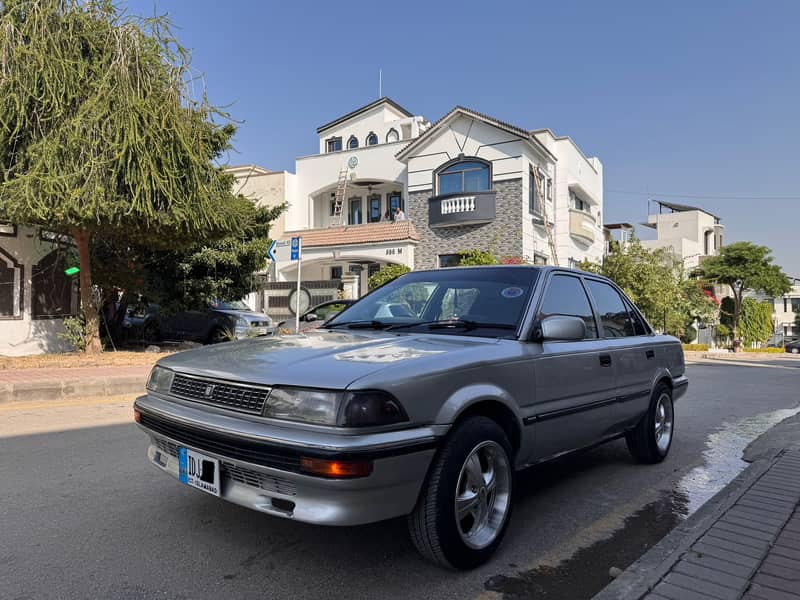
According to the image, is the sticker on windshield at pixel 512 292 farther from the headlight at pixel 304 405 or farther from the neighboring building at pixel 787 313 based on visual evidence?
the neighboring building at pixel 787 313

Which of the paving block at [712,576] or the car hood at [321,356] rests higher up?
the car hood at [321,356]

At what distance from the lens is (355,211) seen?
30547mm

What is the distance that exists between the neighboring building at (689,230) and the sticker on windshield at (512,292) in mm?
59898

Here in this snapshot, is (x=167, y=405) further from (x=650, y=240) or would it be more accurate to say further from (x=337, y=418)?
(x=650, y=240)

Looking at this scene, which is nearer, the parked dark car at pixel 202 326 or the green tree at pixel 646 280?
the parked dark car at pixel 202 326

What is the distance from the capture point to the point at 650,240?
61562 mm

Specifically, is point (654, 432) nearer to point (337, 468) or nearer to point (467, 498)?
point (467, 498)

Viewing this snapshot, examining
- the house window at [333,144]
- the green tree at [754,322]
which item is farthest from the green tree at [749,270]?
the house window at [333,144]

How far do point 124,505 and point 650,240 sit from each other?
64.9 meters

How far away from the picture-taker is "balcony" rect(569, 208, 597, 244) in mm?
27609

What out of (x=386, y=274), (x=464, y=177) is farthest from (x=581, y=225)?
(x=386, y=274)

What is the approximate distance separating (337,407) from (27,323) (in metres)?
12.5

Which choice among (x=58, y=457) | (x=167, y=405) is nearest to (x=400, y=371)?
(x=167, y=405)

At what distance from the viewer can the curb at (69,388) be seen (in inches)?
303
